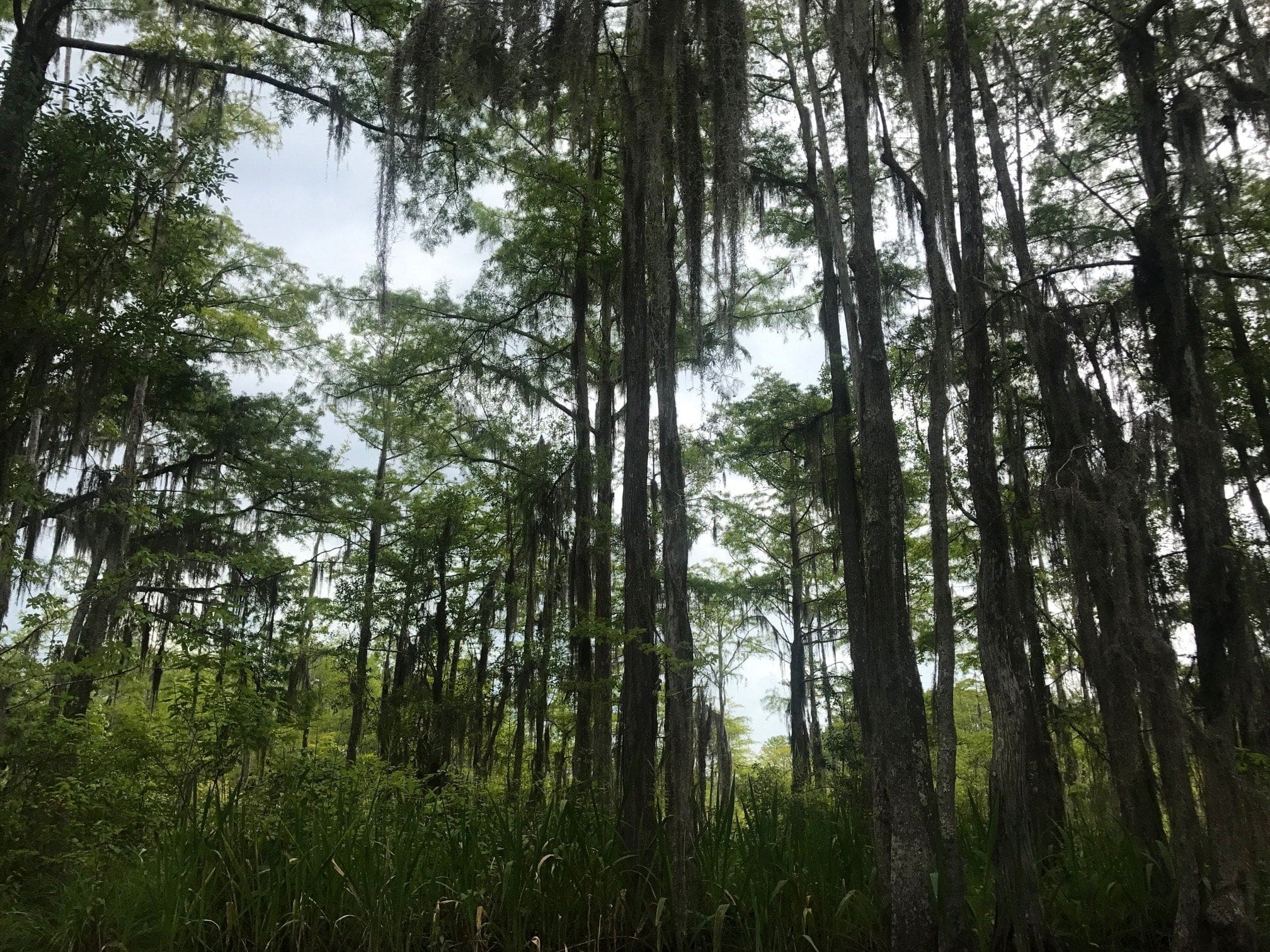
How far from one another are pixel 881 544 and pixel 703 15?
413 cm

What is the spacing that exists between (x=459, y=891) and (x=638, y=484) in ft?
13.9

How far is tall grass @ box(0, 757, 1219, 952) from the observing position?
3.63m

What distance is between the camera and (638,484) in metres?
7.45

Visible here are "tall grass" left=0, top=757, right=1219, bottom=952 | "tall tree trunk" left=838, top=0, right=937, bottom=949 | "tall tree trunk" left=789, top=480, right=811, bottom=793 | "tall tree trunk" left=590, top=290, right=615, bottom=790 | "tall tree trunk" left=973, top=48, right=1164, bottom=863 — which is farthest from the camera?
"tall tree trunk" left=789, top=480, right=811, bottom=793

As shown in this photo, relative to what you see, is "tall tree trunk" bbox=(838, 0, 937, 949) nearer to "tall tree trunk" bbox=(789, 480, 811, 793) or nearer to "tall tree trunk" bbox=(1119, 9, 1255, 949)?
"tall tree trunk" bbox=(1119, 9, 1255, 949)

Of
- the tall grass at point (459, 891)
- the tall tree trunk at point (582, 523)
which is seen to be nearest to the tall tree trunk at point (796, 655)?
the tall tree trunk at point (582, 523)

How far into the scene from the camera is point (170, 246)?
8.55 m

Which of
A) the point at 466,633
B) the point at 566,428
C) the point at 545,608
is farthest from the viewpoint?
the point at 466,633

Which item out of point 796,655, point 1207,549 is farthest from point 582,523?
point 796,655

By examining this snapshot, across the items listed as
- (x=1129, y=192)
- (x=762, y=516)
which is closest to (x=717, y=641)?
(x=762, y=516)

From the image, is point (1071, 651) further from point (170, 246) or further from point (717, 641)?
point (170, 246)

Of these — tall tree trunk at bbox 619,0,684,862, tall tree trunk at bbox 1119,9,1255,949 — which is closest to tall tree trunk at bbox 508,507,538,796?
tall tree trunk at bbox 619,0,684,862

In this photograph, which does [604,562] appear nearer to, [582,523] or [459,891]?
[582,523]

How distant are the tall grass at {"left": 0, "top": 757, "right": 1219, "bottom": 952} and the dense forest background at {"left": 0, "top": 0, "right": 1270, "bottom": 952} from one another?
0.10 ft
